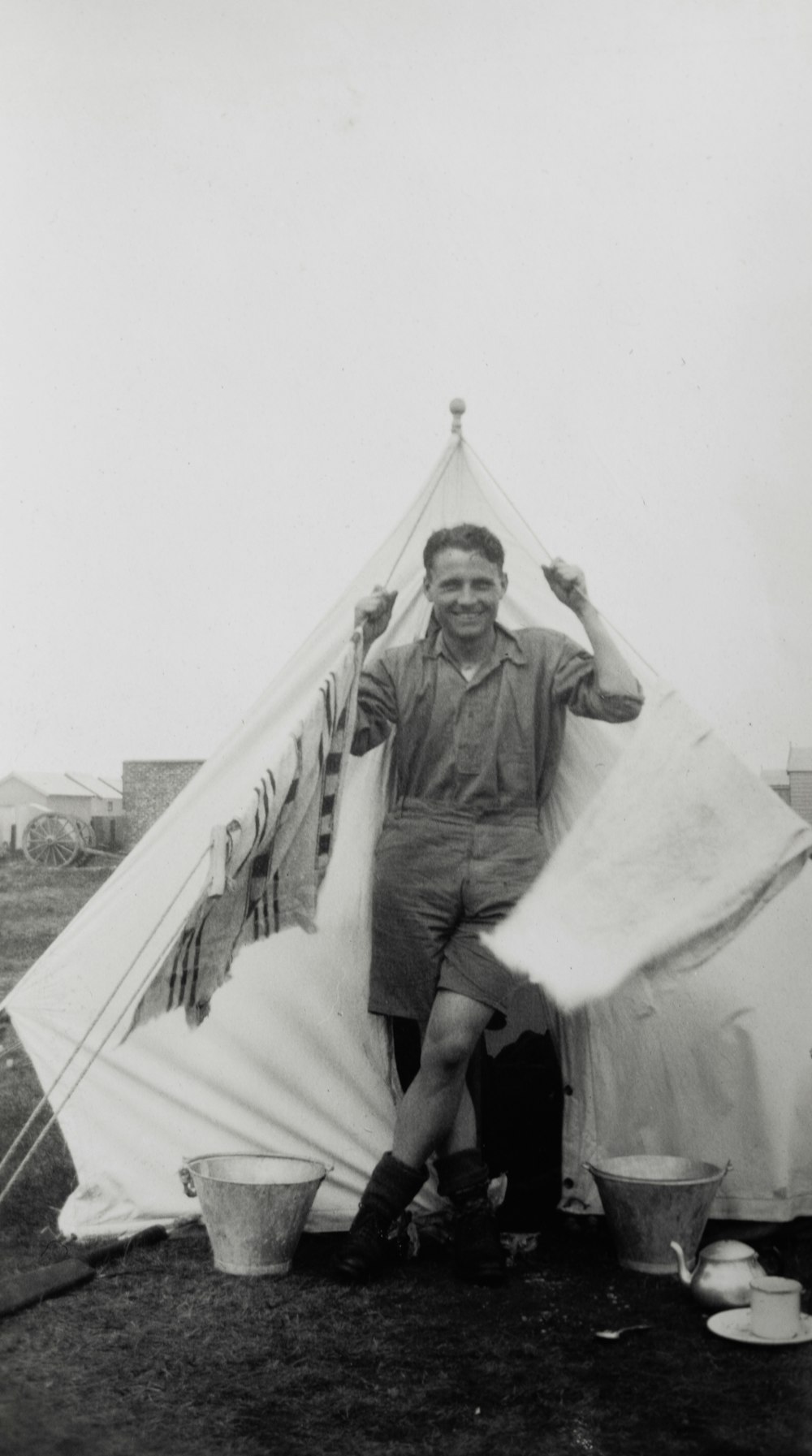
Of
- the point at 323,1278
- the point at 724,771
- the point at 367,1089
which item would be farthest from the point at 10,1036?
the point at 724,771

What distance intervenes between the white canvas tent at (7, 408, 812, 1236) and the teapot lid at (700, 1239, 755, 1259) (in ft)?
1.87

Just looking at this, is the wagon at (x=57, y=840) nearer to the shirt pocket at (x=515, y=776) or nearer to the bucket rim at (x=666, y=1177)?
the shirt pocket at (x=515, y=776)

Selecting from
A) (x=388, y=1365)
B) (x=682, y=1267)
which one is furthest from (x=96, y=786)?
(x=388, y=1365)

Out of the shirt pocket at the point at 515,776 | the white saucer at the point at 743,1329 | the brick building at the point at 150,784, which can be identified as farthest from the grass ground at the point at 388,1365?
the brick building at the point at 150,784

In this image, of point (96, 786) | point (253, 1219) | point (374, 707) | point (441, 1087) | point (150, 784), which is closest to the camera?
point (253, 1219)

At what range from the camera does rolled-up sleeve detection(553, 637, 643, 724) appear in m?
3.28

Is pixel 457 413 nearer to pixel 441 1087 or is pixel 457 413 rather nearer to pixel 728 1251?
pixel 441 1087

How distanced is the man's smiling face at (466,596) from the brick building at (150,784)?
729 cm

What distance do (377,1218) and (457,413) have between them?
2.13 m

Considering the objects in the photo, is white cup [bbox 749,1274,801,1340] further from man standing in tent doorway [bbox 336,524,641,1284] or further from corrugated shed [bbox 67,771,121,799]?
corrugated shed [bbox 67,771,121,799]

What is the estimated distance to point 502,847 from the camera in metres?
3.19

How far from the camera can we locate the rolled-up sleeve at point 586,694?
10.8 ft

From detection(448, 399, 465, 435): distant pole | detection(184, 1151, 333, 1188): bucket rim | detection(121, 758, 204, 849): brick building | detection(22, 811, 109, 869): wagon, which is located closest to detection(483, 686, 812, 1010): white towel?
detection(184, 1151, 333, 1188): bucket rim

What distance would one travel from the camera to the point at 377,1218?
9.59ft
